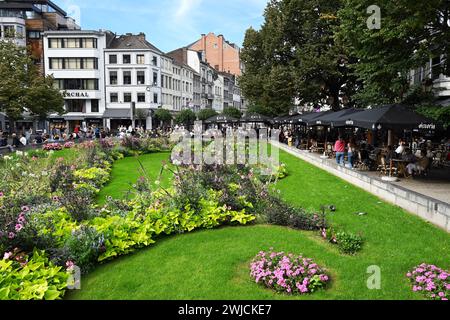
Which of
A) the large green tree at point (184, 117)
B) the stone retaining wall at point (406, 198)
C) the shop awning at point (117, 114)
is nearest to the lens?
the stone retaining wall at point (406, 198)

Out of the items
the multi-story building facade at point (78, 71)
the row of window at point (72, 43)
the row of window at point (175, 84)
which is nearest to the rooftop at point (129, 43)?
the multi-story building facade at point (78, 71)

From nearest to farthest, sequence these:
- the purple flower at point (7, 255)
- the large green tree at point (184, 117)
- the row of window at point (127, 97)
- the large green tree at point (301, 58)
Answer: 1. the purple flower at point (7, 255)
2. the large green tree at point (301, 58)
3. the row of window at point (127, 97)
4. the large green tree at point (184, 117)

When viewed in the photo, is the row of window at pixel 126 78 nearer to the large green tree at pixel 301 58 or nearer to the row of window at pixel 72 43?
the row of window at pixel 72 43

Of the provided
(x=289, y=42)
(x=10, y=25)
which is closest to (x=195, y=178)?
(x=289, y=42)

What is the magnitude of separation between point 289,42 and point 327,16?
6.99 metres

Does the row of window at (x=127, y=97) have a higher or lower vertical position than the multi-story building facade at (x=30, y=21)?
lower

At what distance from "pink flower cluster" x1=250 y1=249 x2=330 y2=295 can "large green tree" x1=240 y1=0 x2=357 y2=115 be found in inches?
1028

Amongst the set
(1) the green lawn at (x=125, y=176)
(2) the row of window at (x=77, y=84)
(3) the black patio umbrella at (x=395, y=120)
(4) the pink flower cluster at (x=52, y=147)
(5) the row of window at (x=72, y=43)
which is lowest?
(1) the green lawn at (x=125, y=176)

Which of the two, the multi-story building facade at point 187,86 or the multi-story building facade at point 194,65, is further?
the multi-story building facade at point 194,65

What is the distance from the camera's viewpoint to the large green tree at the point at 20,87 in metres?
32.8

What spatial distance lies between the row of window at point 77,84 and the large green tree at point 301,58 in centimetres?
3063

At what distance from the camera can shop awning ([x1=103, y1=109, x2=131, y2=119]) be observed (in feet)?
197
